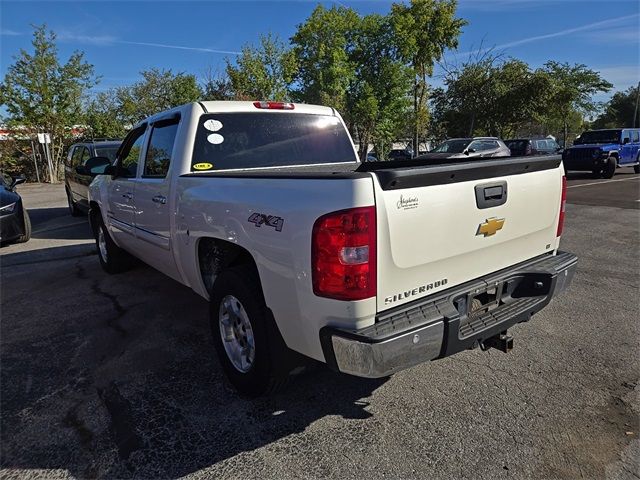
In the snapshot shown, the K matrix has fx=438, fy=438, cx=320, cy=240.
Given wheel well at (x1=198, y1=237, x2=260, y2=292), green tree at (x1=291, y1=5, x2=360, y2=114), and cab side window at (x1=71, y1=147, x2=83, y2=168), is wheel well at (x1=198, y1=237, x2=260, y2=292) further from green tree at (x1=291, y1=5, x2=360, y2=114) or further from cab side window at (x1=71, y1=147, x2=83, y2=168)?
green tree at (x1=291, y1=5, x2=360, y2=114)

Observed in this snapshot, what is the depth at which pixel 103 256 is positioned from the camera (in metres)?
6.06

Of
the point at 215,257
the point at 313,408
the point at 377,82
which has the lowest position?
the point at 313,408

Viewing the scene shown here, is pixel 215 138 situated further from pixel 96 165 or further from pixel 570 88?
pixel 570 88

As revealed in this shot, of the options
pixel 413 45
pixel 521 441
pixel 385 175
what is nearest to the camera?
pixel 385 175

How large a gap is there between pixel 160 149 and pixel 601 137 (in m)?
21.1

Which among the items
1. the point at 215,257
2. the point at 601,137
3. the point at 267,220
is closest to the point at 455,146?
the point at 601,137

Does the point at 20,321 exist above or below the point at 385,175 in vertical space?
below

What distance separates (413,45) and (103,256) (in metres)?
26.0

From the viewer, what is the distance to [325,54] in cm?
2747

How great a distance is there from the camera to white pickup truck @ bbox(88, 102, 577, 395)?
6.87 ft

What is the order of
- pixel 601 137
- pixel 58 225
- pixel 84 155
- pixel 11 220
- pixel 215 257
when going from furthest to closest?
pixel 601 137
pixel 58 225
pixel 84 155
pixel 11 220
pixel 215 257

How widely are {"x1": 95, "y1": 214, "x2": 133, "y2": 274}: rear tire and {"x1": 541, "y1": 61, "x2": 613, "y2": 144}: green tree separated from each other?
33379 mm

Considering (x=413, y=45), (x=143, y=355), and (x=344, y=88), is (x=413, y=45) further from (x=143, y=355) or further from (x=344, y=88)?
(x=143, y=355)

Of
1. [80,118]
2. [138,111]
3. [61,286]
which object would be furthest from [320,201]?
[138,111]
